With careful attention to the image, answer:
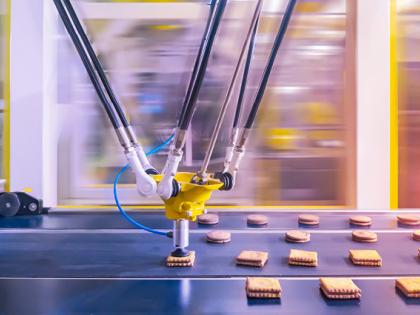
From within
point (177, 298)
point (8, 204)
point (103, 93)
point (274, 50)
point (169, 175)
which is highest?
point (274, 50)

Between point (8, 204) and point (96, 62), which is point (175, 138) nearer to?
point (96, 62)

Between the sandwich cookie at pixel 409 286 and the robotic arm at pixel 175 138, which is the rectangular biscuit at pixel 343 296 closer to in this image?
the sandwich cookie at pixel 409 286

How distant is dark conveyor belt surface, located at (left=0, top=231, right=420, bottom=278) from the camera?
793 millimetres

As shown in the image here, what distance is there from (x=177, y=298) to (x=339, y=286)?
290 millimetres

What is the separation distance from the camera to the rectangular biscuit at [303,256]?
2.71ft

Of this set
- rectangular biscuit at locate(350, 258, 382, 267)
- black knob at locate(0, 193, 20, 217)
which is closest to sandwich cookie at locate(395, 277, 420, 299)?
rectangular biscuit at locate(350, 258, 382, 267)

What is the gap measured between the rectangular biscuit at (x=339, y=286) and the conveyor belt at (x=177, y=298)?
2 centimetres

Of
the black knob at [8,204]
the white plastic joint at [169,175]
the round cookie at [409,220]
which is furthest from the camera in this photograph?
the black knob at [8,204]

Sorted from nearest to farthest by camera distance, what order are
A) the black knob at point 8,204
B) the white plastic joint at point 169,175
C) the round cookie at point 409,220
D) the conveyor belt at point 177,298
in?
the conveyor belt at point 177,298
the white plastic joint at point 169,175
the round cookie at point 409,220
the black knob at point 8,204

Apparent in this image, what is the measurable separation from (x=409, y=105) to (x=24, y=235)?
1.61m

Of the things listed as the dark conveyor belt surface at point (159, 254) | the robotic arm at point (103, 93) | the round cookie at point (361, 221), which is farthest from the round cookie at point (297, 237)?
the robotic arm at point (103, 93)

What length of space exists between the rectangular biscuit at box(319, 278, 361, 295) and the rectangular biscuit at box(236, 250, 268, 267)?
16cm

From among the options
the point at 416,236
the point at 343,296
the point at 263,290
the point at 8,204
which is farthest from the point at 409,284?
the point at 8,204

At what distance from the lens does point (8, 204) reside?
1.28 m
